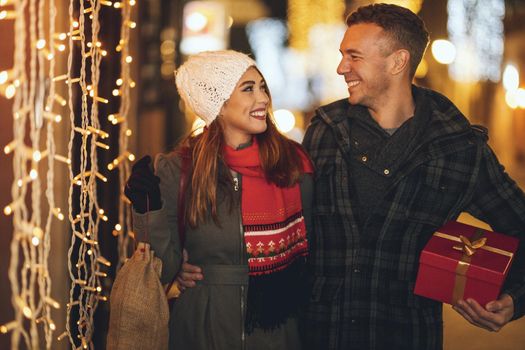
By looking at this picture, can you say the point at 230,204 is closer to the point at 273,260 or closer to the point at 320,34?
the point at 273,260

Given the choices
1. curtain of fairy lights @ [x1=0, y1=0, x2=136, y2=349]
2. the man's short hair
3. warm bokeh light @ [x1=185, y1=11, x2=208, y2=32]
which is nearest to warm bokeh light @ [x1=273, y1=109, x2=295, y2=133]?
warm bokeh light @ [x1=185, y1=11, x2=208, y2=32]

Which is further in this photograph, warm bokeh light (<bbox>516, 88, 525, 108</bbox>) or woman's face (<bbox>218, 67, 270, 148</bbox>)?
warm bokeh light (<bbox>516, 88, 525, 108</bbox>)

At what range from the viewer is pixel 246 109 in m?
3.04

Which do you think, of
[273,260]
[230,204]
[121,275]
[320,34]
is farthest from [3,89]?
[320,34]

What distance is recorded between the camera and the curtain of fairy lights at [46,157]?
202cm

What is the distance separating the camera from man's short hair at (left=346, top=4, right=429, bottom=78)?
3207 mm

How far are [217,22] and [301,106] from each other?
8.65 m

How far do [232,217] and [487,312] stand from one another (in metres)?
1.17

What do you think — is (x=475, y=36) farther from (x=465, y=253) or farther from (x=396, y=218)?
(x=465, y=253)

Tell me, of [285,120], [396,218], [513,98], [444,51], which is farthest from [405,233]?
[513,98]

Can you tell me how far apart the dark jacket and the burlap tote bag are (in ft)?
2.60

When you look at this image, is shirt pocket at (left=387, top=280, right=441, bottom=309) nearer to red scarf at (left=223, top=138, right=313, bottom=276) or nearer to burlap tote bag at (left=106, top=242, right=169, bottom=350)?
red scarf at (left=223, top=138, right=313, bottom=276)

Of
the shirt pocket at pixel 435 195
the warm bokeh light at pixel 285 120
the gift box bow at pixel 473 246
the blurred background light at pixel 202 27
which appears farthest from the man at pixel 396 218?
the warm bokeh light at pixel 285 120

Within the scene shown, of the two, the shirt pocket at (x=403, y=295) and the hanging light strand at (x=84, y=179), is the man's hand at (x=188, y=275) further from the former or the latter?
the shirt pocket at (x=403, y=295)
